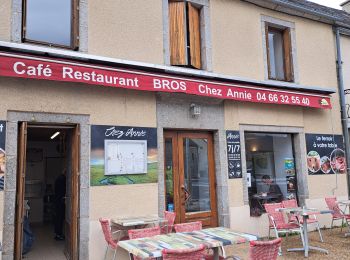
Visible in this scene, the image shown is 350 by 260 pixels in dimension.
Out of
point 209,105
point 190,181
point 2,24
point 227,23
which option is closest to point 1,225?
point 2,24

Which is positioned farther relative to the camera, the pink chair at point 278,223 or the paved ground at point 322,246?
the pink chair at point 278,223

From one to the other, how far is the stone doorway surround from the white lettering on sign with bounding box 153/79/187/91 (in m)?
1.45

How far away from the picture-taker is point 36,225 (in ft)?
35.0

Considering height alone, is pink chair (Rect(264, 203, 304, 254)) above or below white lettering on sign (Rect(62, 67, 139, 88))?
below

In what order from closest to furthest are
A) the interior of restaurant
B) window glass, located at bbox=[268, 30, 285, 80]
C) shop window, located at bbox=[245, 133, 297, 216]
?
shop window, located at bbox=[245, 133, 297, 216] → window glass, located at bbox=[268, 30, 285, 80] → the interior of restaurant

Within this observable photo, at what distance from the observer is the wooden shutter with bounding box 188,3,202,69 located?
790 centimetres

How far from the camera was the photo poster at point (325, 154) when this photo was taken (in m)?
9.25

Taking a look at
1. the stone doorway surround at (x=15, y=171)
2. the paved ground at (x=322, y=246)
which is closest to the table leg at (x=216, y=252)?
the paved ground at (x=322, y=246)

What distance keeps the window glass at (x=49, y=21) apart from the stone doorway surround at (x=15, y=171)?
4.71 feet

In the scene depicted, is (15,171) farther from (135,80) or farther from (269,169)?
(269,169)

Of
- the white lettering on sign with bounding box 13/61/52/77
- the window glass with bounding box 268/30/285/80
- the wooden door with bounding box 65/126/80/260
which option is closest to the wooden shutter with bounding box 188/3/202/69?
the window glass with bounding box 268/30/285/80

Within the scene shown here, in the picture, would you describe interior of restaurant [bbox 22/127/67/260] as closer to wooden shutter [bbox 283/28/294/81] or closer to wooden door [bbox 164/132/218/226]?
wooden door [bbox 164/132/218/226]

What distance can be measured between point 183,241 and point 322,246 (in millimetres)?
4369

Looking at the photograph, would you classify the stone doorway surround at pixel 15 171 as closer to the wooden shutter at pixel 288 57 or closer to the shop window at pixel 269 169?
the shop window at pixel 269 169
